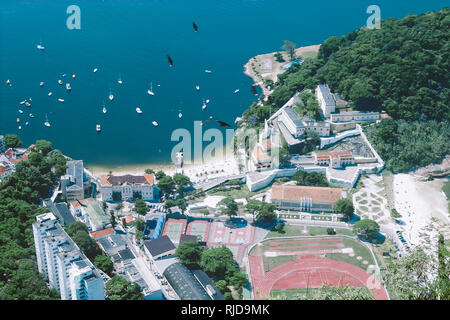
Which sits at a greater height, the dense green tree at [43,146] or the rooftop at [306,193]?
the dense green tree at [43,146]

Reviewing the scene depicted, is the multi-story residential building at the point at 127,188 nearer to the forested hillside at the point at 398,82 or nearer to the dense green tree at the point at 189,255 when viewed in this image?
the dense green tree at the point at 189,255

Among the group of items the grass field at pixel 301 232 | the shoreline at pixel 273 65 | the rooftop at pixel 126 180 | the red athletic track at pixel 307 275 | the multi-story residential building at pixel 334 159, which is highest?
the shoreline at pixel 273 65

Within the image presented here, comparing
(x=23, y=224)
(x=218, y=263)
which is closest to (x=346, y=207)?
(x=218, y=263)

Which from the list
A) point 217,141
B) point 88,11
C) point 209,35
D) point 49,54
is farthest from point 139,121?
point 88,11

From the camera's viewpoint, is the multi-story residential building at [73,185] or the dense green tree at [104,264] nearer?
the dense green tree at [104,264]

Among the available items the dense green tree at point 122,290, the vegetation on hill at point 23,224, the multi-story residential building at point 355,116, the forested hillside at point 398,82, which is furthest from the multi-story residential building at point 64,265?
the multi-story residential building at point 355,116

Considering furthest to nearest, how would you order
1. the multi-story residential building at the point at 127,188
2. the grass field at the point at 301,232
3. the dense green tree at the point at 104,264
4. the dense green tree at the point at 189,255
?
the multi-story residential building at the point at 127,188
the grass field at the point at 301,232
the dense green tree at the point at 189,255
the dense green tree at the point at 104,264

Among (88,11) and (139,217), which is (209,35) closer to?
(88,11)
